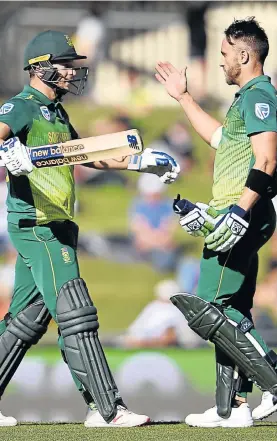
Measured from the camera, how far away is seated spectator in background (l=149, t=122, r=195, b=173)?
11.1 m

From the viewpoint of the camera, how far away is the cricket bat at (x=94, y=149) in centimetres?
435

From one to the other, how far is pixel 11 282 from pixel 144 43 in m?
4.34

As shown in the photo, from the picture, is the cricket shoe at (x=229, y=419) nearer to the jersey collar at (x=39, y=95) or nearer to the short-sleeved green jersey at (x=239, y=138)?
Answer: the short-sleeved green jersey at (x=239, y=138)

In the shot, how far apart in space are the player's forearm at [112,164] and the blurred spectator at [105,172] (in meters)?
5.93

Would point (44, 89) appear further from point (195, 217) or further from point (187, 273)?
point (187, 273)

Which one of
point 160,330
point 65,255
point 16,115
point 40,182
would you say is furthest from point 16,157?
point 160,330

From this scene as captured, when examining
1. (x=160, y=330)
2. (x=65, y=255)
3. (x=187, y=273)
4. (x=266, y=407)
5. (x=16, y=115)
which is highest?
(x=16, y=115)

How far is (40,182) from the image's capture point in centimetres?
455

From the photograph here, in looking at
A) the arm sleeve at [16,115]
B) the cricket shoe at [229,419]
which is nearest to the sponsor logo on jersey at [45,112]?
the arm sleeve at [16,115]

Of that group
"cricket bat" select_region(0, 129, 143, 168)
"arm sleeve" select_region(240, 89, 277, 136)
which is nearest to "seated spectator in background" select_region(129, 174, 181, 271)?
"cricket bat" select_region(0, 129, 143, 168)

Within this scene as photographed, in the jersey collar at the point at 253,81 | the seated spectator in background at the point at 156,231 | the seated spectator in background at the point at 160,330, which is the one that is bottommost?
the seated spectator in background at the point at 160,330

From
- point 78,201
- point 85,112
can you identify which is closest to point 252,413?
point 78,201

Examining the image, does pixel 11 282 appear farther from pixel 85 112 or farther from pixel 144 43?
pixel 144 43

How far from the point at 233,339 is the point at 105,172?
6899mm
